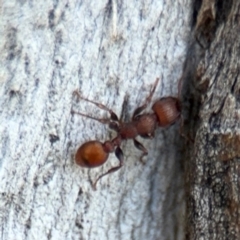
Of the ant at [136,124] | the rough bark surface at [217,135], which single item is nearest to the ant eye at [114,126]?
the ant at [136,124]

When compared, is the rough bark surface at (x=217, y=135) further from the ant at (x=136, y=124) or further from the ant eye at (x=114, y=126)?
the ant eye at (x=114, y=126)

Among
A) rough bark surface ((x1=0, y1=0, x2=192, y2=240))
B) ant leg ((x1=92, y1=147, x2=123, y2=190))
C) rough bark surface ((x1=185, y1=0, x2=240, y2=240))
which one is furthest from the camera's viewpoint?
ant leg ((x1=92, y1=147, x2=123, y2=190))

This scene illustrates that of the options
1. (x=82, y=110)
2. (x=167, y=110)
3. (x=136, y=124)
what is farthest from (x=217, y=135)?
(x=82, y=110)

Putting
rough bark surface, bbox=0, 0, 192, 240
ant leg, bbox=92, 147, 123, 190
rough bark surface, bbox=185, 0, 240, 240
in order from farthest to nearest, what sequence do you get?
ant leg, bbox=92, 147, 123, 190 < rough bark surface, bbox=0, 0, 192, 240 < rough bark surface, bbox=185, 0, 240, 240

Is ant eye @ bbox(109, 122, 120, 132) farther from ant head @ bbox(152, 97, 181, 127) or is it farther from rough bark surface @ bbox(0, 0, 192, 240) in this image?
ant head @ bbox(152, 97, 181, 127)

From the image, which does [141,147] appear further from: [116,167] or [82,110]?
[82,110]

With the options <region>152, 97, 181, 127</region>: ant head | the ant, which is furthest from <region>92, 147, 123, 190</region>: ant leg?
<region>152, 97, 181, 127</region>: ant head
